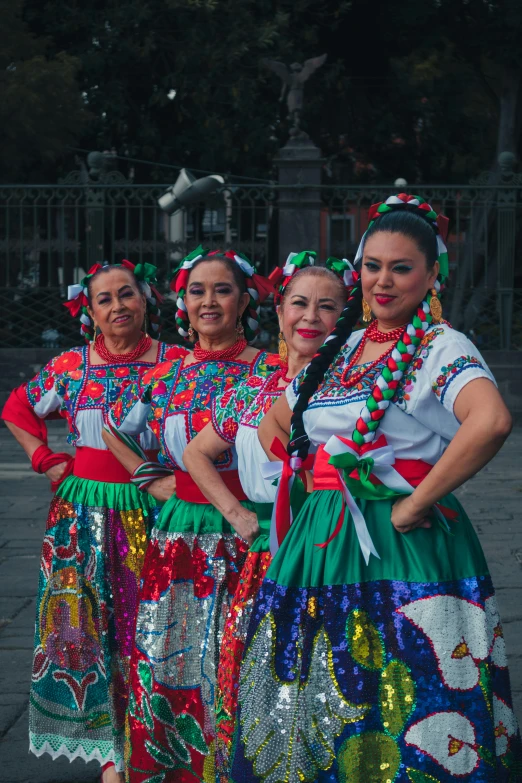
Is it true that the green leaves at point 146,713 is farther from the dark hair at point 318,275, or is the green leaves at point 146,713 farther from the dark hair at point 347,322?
the dark hair at point 318,275

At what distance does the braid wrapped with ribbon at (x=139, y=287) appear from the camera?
4.38 meters

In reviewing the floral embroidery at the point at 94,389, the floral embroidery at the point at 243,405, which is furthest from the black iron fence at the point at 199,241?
the floral embroidery at the point at 243,405

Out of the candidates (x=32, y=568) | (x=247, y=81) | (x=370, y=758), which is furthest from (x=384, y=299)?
(x=247, y=81)

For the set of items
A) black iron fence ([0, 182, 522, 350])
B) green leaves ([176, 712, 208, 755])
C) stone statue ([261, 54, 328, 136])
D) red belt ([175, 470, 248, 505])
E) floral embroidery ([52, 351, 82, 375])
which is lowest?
green leaves ([176, 712, 208, 755])

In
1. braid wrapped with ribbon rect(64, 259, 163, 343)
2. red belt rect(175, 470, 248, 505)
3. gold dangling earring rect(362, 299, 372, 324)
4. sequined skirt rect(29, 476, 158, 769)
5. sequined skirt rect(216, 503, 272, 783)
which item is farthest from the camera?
braid wrapped with ribbon rect(64, 259, 163, 343)

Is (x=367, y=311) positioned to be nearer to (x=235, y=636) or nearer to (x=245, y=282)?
(x=235, y=636)

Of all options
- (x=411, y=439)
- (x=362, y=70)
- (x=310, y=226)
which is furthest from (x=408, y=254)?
(x=362, y=70)

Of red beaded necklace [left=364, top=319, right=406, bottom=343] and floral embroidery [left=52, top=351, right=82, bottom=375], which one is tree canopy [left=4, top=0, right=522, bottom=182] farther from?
red beaded necklace [left=364, top=319, right=406, bottom=343]

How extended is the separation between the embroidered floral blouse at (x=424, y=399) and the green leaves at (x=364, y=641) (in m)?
0.38

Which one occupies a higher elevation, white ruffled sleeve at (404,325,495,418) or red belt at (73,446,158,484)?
white ruffled sleeve at (404,325,495,418)

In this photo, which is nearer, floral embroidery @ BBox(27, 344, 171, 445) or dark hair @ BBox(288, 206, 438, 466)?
dark hair @ BBox(288, 206, 438, 466)

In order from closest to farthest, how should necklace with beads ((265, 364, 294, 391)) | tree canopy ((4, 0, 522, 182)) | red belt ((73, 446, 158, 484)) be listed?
necklace with beads ((265, 364, 294, 391)) → red belt ((73, 446, 158, 484)) → tree canopy ((4, 0, 522, 182))

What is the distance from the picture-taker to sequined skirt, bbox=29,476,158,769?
13.2 feet

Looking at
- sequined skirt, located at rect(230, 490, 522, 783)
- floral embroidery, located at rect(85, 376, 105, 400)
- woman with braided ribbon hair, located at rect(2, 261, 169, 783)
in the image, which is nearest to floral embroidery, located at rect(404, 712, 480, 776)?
sequined skirt, located at rect(230, 490, 522, 783)
